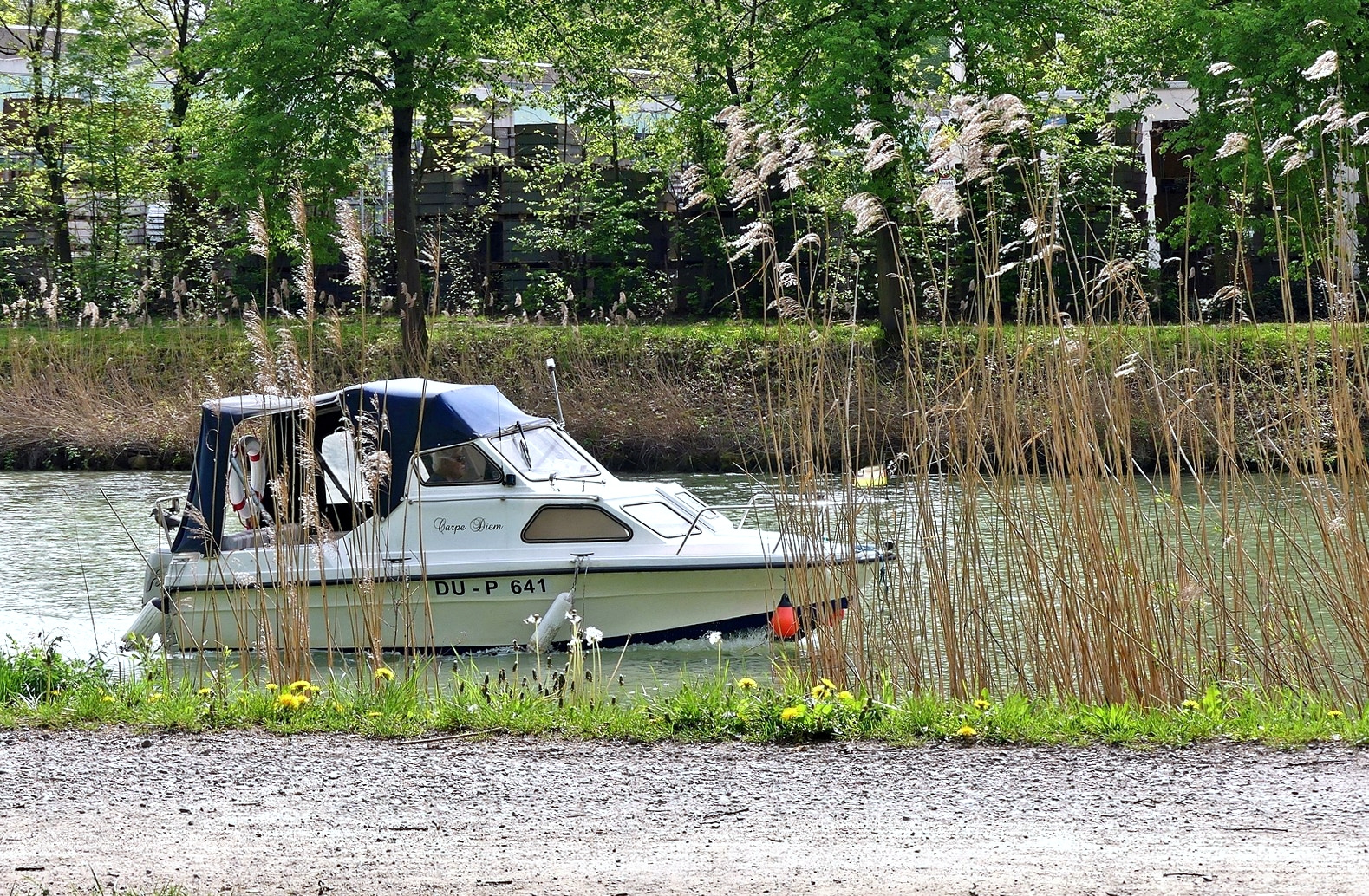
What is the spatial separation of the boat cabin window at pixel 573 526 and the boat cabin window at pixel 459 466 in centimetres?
40

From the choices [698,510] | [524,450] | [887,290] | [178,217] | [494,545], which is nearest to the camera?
[494,545]

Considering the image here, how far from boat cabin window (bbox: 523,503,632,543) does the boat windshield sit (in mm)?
294

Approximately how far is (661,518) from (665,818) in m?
6.95

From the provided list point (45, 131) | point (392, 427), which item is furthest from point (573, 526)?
point (45, 131)

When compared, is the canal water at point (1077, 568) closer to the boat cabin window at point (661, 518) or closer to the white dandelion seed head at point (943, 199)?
the white dandelion seed head at point (943, 199)

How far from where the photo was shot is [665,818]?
5.02 metres

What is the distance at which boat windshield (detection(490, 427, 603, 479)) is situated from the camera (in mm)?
11797

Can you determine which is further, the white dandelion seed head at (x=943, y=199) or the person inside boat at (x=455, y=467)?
the person inside boat at (x=455, y=467)

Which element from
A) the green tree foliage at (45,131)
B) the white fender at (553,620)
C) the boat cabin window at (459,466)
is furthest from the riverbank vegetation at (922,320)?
the green tree foliage at (45,131)

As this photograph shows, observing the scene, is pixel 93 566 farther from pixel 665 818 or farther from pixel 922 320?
pixel 922 320

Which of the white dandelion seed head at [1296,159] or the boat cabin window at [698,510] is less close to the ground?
the white dandelion seed head at [1296,159]

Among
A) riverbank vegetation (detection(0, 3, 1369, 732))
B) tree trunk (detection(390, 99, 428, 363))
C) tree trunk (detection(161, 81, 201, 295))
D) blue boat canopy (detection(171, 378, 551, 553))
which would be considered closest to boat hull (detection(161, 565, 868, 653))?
blue boat canopy (detection(171, 378, 551, 553))

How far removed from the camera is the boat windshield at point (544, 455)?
38.7 feet

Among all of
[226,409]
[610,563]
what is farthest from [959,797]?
[226,409]
